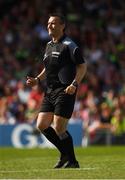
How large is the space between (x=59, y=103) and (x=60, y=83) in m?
0.30

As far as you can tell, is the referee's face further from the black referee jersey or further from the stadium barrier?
the stadium barrier

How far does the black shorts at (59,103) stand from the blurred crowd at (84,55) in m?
11.9

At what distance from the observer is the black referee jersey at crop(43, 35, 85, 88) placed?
12.4 metres

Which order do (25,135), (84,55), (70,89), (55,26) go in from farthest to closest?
(84,55) → (25,135) → (55,26) → (70,89)

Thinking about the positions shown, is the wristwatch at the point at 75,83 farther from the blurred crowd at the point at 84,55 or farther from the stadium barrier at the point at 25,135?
the blurred crowd at the point at 84,55

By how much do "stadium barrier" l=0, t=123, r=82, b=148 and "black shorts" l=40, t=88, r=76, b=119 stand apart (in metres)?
11.1

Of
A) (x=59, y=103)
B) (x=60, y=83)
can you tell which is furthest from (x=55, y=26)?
(x=59, y=103)

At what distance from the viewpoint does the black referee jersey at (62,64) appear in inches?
490

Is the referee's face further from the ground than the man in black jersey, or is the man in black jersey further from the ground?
the referee's face

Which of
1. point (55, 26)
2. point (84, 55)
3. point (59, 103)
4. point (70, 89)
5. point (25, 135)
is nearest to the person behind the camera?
point (70, 89)

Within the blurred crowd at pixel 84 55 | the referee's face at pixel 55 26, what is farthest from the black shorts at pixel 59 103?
the blurred crowd at pixel 84 55

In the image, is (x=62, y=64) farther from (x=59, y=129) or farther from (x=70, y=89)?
(x=59, y=129)

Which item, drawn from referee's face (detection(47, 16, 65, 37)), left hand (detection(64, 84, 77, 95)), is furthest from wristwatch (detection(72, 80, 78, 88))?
referee's face (detection(47, 16, 65, 37))

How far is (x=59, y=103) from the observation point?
12406 mm
